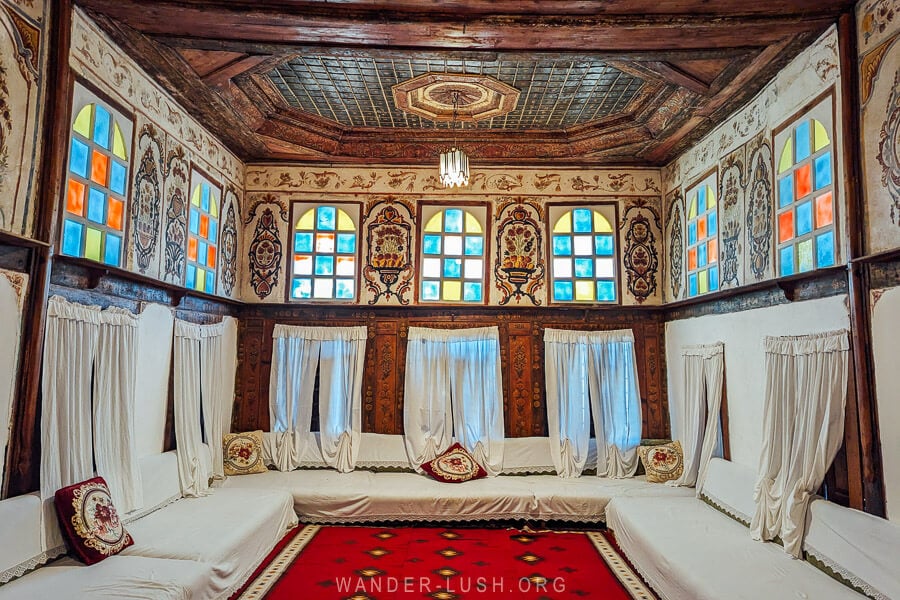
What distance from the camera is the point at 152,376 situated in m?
5.59

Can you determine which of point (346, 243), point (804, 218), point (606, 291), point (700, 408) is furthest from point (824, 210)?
point (346, 243)

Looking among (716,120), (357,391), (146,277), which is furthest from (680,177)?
(146,277)

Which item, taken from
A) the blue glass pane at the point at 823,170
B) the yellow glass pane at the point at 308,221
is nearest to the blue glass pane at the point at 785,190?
the blue glass pane at the point at 823,170

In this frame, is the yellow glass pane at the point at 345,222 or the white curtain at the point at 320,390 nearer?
the white curtain at the point at 320,390

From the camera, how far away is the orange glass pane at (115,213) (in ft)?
16.2

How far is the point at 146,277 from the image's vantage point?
5.24 metres

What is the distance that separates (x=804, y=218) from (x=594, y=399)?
137 inches

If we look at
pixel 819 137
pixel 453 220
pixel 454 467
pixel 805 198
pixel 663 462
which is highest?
pixel 453 220

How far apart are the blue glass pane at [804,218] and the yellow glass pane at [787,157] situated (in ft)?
1.39

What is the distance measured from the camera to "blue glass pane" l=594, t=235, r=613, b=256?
803cm

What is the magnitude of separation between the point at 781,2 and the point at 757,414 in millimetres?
3439

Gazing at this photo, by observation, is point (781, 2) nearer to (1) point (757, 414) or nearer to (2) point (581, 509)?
(1) point (757, 414)

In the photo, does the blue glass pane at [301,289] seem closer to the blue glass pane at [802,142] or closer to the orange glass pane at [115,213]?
the orange glass pane at [115,213]

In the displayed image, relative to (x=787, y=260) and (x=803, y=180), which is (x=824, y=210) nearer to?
(x=803, y=180)
